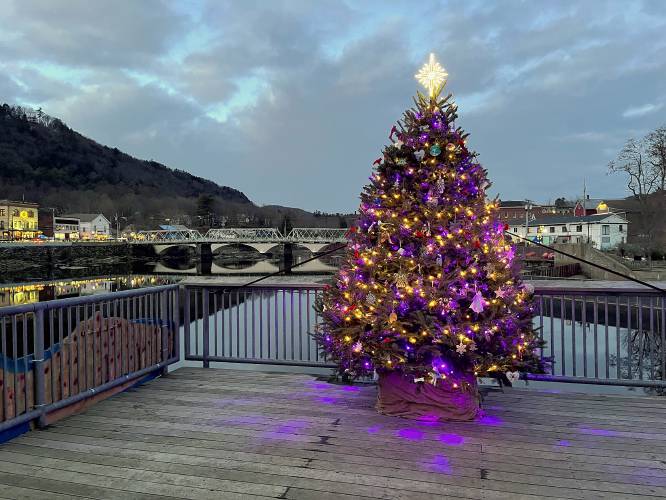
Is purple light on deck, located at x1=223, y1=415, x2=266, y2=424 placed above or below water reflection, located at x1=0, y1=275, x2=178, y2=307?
above

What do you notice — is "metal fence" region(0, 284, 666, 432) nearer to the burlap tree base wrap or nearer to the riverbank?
the burlap tree base wrap

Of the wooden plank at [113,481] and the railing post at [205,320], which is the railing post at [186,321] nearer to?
the railing post at [205,320]

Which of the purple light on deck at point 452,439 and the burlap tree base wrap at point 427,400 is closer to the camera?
the purple light on deck at point 452,439

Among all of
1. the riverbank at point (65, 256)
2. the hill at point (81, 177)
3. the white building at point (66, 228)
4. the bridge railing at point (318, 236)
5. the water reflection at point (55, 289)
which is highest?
the hill at point (81, 177)

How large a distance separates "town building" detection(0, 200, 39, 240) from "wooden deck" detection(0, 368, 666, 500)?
9928cm

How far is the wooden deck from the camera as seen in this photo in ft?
8.64

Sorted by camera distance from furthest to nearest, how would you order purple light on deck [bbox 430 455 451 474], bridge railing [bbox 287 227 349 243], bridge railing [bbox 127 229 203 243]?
bridge railing [bbox 127 229 203 243] → bridge railing [bbox 287 227 349 243] → purple light on deck [bbox 430 455 451 474]

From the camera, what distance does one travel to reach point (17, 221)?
91.7 m

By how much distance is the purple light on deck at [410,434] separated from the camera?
3.36m

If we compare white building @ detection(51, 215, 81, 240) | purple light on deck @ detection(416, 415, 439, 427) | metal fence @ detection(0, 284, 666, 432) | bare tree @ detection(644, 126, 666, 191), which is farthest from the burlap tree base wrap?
white building @ detection(51, 215, 81, 240)

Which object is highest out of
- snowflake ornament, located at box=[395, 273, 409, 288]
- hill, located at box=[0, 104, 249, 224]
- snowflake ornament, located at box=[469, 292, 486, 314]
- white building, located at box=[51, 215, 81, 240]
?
hill, located at box=[0, 104, 249, 224]

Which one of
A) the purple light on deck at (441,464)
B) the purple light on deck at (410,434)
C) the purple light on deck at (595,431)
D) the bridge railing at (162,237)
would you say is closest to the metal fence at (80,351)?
the purple light on deck at (410,434)

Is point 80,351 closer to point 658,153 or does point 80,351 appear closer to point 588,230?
point 658,153

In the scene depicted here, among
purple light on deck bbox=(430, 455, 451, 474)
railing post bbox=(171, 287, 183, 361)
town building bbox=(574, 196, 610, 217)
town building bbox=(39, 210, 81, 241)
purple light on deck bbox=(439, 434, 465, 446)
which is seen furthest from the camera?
town building bbox=(39, 210, 81, 241)
